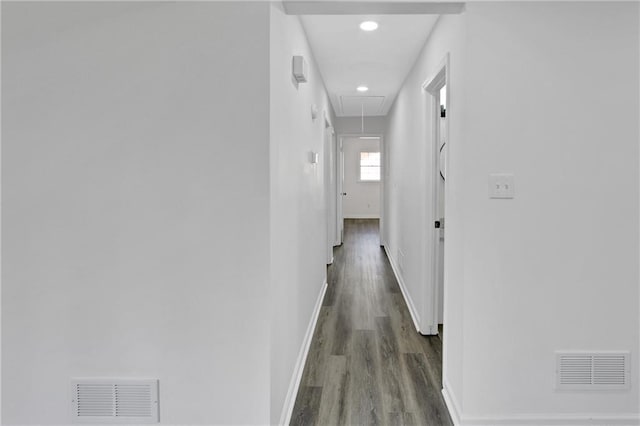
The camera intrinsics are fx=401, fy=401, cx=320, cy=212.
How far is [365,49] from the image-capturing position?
3271 millimetres

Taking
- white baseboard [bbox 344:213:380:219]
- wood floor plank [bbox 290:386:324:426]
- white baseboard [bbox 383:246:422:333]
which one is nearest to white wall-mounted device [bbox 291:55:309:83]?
wood floor plank [bbox 290:386:324:426]

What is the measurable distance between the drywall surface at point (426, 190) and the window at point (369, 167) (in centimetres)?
626

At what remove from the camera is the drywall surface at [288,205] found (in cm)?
184

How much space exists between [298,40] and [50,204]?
1.66 m

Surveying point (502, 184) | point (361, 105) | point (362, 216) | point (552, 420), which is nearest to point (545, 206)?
point (502, 184)

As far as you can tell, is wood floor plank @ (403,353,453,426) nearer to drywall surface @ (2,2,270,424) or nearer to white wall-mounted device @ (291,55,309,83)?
drywall surface @ (2,2,270,424)

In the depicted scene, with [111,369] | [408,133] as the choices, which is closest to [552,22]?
[408,133]

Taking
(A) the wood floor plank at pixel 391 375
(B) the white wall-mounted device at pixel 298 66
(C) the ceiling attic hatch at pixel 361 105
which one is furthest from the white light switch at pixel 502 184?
(C) the ceiling attic hatch at pixel 361 105

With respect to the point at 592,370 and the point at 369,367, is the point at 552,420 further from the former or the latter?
the point at 369,367

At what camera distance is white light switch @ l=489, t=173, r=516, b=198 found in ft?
6.38

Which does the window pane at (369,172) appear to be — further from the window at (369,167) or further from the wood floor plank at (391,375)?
the wood floor plank at (391,375)

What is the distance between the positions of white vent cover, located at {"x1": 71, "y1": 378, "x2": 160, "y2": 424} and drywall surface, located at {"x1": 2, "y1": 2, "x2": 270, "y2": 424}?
41 millimetres

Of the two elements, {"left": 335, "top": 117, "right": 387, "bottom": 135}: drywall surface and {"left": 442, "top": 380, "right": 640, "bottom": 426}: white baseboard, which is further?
{"left": 335, "top": 117, "right": 387, "bottom": 135}: drywall surface

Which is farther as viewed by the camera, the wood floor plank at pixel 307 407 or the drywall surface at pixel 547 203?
the wood floor plank at pixel 307 407
